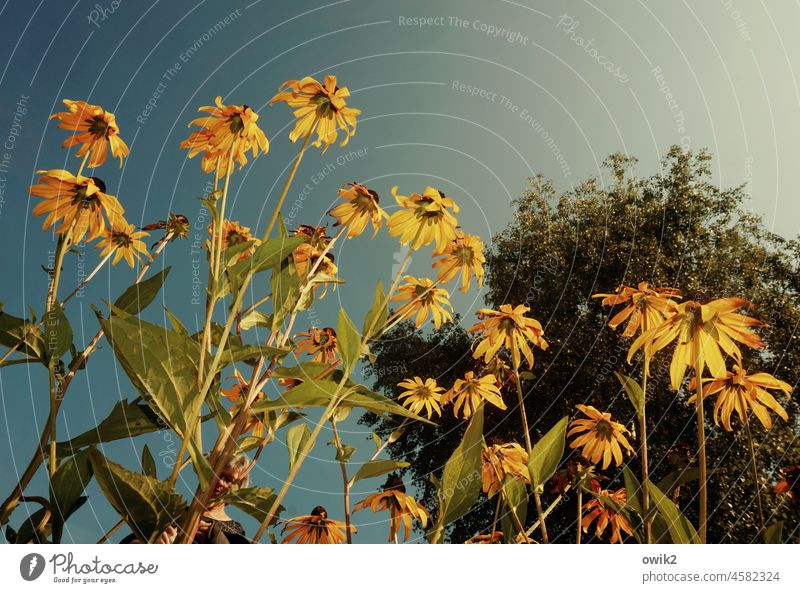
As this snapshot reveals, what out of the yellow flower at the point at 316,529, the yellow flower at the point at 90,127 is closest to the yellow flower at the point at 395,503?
the yellow flower at the point at 316,529

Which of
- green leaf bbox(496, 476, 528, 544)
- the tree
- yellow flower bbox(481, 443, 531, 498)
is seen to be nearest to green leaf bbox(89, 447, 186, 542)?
green leaf bbox(496, 476, 528, 544)

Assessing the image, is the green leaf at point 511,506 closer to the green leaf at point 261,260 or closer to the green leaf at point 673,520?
the green leaf at point 673,520

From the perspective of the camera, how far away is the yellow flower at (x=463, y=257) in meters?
1.16

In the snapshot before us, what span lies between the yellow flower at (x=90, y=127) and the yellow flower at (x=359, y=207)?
0.54m

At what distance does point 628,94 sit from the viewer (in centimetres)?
200

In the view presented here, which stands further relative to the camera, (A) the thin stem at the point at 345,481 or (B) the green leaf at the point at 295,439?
(A) the thin stem at the point at 345,481

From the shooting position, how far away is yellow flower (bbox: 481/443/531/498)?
1.22 meters

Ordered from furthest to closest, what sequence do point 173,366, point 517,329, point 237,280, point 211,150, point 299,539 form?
point 517,329
point 299,539
point 211,150
point 237,280
point 173,366

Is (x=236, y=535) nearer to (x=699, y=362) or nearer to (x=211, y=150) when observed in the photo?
(x=211, y=150)

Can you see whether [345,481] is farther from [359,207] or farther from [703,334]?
[703,334]

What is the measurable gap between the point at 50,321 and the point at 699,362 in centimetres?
109

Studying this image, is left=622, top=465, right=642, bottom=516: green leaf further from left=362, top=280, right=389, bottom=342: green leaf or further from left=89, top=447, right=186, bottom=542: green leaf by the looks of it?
left=89, top=447, right=186, bottom=542: green leaf

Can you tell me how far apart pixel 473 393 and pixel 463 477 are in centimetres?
85
